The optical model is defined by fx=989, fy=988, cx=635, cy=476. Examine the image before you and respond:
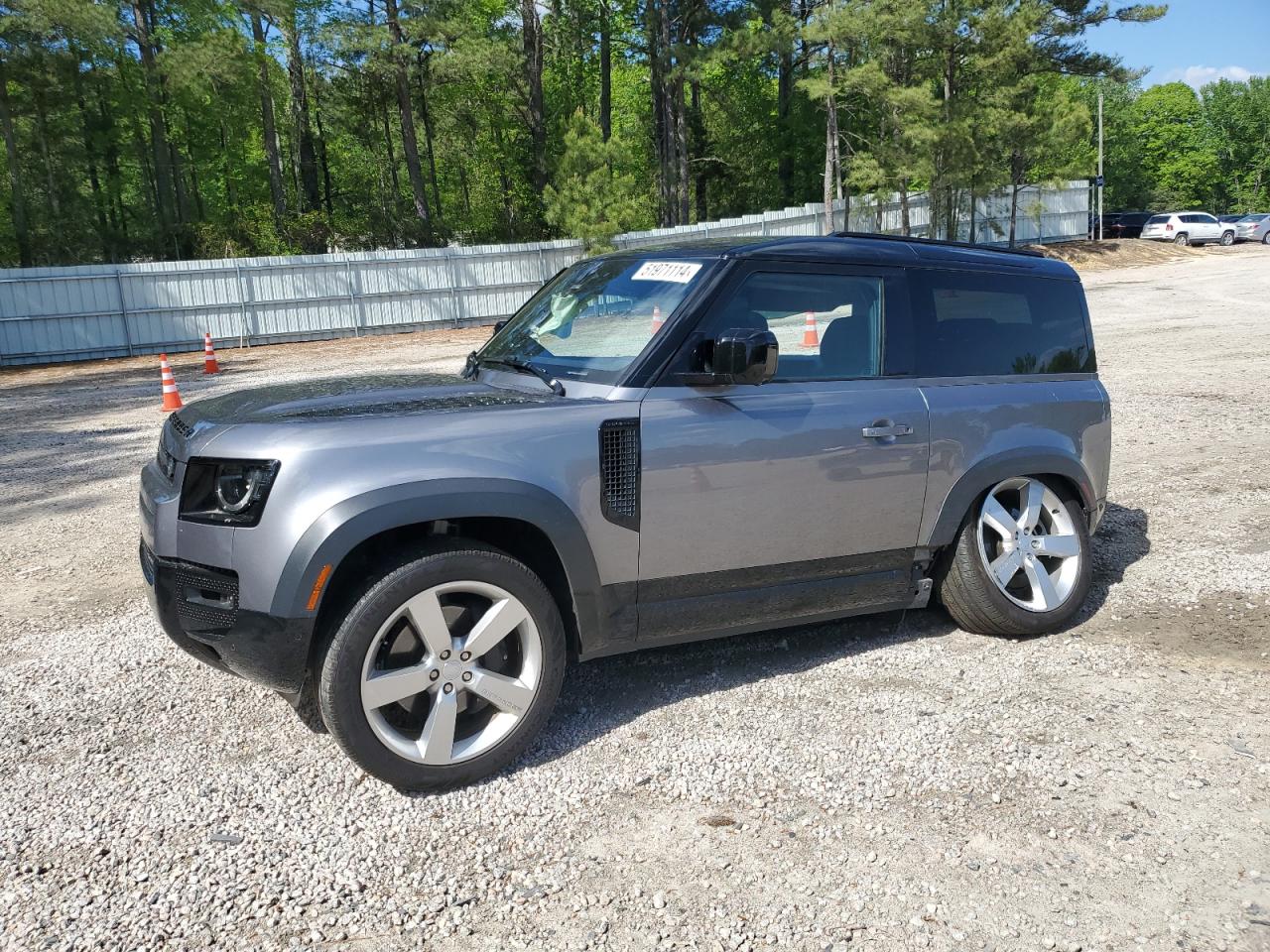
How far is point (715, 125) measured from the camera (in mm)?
53438

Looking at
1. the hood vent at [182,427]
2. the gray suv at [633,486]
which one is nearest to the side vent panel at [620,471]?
the gray suv at [633,486]

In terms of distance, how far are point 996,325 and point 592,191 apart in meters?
26.3

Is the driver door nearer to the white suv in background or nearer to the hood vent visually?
the hood vent

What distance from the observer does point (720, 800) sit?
3328 millimetres

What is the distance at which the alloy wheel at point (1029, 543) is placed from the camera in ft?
15.0

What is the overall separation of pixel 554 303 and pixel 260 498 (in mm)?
1871

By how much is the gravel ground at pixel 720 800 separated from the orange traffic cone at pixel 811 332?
4.70 feet

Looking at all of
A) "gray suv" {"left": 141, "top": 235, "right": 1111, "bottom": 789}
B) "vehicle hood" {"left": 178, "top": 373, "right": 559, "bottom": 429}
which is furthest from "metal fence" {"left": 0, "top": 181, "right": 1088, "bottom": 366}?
"vehicle hood" {"left": 178, "top": 373, "right": 559, "bottom": 429}

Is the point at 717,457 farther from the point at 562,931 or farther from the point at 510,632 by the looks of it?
the point at 562,931

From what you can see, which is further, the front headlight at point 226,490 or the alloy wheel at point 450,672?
the alloy wheel at point 450,672

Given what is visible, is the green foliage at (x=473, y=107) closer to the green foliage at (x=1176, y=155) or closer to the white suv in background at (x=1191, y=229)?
the white suv in background at (x=1191, y=229)

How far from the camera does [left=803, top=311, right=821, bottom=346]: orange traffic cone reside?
414cm

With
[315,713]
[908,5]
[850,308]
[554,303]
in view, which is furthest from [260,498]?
[908,5]

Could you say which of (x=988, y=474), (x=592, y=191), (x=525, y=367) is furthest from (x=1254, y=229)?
(x=525, y=367)
